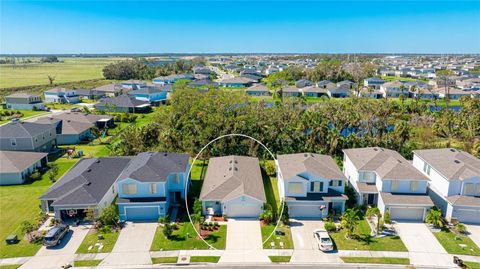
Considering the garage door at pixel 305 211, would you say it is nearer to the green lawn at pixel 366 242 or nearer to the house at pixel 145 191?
the green lawn at pixel 366 242

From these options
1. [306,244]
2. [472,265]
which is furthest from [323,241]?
[472,265]

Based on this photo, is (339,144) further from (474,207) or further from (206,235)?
(206,235)

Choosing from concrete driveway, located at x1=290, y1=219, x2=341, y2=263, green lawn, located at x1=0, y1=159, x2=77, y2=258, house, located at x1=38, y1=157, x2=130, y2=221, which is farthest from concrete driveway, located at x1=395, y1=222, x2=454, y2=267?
green lawn, located at x1=0, y1=159, x2=77, y2=258

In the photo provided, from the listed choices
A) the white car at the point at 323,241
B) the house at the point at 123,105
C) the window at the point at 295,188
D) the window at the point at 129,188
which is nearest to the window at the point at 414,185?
the window at the point at 295,188

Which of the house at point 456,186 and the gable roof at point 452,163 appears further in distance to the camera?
the gable roof at point 452,163

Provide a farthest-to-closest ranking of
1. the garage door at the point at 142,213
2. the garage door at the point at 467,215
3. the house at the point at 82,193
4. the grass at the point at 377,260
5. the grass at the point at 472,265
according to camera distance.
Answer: the garage door at the point at 142,213
the garage door at the point at 467,215
the house at the point at 82,193
the grass at the point at 377,260
the grass at the point at 472,265

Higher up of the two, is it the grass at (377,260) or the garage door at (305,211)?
the garage door at (305,211)

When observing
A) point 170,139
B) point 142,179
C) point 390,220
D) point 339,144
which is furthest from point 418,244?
point 170,139
